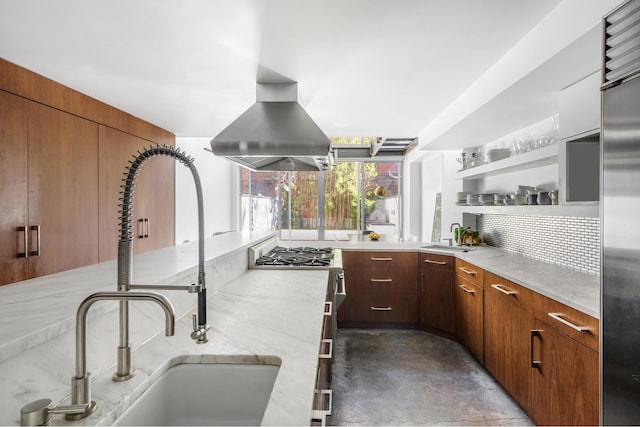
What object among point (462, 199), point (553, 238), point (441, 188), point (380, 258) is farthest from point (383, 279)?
point (441, 188)

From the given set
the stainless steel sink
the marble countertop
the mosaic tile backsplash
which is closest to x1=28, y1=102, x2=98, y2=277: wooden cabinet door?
the marble countertop

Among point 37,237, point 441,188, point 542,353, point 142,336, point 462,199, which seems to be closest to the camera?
point 142,336

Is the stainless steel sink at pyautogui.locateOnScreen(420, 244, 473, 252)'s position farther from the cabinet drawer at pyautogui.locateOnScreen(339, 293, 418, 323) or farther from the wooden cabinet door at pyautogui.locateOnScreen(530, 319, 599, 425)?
the wooden cabinet door at pyautogui.locateOnScreen(530, 319, 599, 425)

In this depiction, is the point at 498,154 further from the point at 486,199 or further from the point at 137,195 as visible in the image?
the point at 137,195

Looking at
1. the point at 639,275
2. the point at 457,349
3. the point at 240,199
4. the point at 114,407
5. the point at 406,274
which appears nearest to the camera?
the point at 114,407

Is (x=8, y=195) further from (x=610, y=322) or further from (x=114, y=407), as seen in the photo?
(x=610, y=322)

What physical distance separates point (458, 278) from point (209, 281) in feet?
8.26

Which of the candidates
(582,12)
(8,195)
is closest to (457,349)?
(582,12)

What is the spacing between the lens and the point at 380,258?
393cm

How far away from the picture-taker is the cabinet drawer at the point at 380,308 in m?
3.91

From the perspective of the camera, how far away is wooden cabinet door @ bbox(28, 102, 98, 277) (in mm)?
2627

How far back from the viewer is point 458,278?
346cm

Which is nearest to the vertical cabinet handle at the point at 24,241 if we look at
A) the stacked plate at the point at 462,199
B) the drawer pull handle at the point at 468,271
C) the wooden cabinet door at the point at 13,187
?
the wooden cabinet door at the point at 13,187

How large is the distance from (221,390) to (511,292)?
6.63ft
